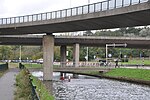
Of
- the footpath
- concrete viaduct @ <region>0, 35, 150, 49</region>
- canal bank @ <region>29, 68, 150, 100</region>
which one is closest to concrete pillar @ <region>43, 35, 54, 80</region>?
canal bank @ <region>29, 68, 150, 100</region>

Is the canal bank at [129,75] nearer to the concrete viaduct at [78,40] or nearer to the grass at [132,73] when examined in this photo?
the grass at [132,73]

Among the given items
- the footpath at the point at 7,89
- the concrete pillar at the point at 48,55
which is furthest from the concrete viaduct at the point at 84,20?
the footpath at the point at 7,89

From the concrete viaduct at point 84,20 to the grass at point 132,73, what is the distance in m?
16.0

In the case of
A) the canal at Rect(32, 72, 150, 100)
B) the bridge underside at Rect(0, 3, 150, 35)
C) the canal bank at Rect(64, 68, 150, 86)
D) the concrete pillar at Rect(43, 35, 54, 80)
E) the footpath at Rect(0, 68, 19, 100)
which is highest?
the bridge underside at Rect(0, 3, 150, 35)

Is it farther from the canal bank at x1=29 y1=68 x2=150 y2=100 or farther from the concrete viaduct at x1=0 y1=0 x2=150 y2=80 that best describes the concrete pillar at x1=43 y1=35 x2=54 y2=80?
the canal bank at x1=29 y1=68 x2=150 y2=100

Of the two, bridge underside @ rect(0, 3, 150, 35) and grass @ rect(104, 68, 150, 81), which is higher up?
bridge underside @ rect(0, 3, 150, 35)

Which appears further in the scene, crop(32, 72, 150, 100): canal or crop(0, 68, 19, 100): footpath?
crop(32, 72, 150, 100): canal

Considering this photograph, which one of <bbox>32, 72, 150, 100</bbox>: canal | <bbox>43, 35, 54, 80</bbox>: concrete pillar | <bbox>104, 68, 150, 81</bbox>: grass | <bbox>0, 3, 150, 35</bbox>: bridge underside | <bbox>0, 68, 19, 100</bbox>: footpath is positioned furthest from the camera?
<bbox>43, 35, 54, 80</bbox>: concrete pillar

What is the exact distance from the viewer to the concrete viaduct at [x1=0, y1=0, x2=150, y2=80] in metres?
36.7

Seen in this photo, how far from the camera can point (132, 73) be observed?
2886 inches

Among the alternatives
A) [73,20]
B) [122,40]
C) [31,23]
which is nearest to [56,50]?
[122,40]

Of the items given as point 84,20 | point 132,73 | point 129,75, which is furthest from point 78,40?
point 84,20

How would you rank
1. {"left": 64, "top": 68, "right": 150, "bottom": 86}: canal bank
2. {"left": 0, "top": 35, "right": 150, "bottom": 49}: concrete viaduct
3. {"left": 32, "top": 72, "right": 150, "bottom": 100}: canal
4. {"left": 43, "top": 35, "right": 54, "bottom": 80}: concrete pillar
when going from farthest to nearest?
{"left": 0, "top": 35, "right": 150, "bottom": 49}: concrete viaduct → {"left": 43, "top": 35, "right": 54, "bottom": 80}: concrete pillar → {"left": 64, "top": 68, "right": 150, "bottom": 86}: canal bank → {"left": 32, "top": 72, "right": 150, "bottom": 100}: canal

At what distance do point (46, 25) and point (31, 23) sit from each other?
9.41ft
